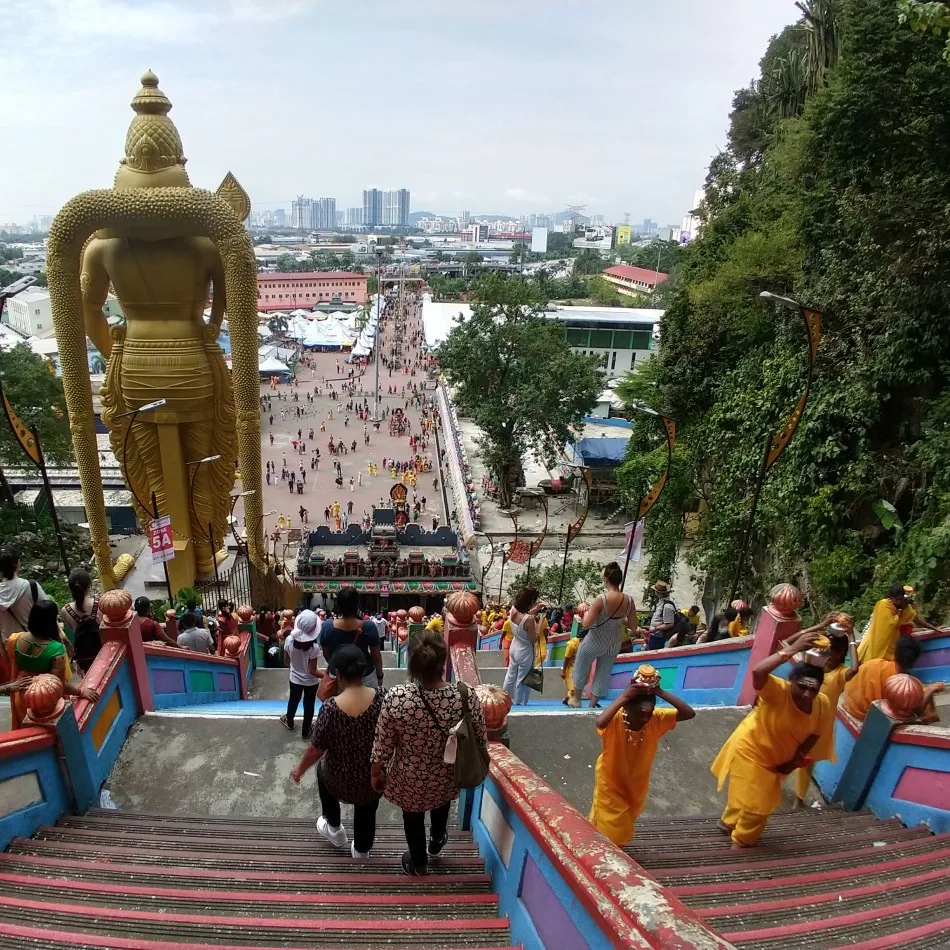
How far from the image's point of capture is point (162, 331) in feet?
34.2

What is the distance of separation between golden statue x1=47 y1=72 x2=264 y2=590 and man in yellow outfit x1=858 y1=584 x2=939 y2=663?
8.63 metres

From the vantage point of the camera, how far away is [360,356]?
4734 cm

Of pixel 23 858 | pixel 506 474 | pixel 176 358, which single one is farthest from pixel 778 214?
pixel 23 858

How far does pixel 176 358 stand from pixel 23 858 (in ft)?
28.6

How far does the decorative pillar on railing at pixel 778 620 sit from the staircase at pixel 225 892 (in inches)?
100

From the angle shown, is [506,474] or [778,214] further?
[506,474]

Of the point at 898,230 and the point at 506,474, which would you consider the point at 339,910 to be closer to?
the point at 898,230

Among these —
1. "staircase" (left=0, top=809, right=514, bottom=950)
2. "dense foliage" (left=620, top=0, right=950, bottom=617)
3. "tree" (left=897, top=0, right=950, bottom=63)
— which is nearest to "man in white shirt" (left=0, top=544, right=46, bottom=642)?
"staircase" (left=0, top=809, right=514, bottom=950)

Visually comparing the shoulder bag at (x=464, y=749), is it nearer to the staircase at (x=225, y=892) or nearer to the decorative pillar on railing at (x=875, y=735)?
the staircase at (x=225, y=892)

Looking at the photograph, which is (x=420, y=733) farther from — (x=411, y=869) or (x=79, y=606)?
(x=79, y=606)

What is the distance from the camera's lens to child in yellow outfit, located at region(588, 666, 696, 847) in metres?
2.99

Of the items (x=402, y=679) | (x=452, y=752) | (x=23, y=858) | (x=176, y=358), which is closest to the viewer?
(x=452, y=752)

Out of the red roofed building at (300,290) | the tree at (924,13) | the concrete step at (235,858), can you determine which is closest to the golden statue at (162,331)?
the concrete step at (235,858)

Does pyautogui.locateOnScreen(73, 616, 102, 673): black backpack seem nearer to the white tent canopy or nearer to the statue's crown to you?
the statue's crown
